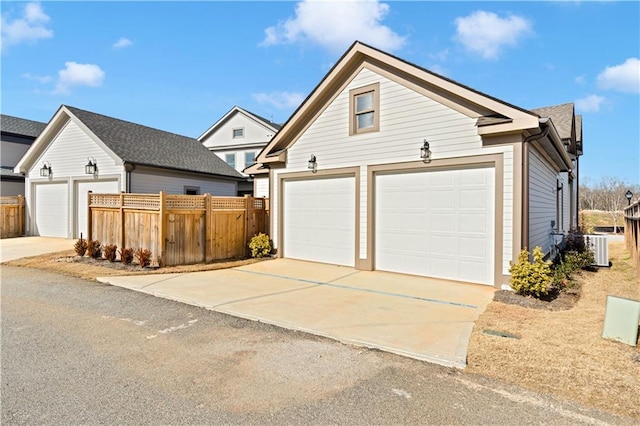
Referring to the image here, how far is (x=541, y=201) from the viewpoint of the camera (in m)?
9.08

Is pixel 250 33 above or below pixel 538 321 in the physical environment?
above

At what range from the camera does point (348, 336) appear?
4488 millimetres

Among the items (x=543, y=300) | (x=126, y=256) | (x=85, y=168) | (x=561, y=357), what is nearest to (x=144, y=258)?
(x=126, y=256)

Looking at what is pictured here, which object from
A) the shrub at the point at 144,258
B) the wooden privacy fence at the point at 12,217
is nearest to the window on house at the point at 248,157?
the wooden privacy fence at the point at 12,217

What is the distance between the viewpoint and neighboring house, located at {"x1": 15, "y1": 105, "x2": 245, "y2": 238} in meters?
14.7

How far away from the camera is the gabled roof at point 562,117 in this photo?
1252 cm

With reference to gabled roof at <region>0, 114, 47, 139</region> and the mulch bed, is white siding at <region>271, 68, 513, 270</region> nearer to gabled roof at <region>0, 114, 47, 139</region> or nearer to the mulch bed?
the mulch bed

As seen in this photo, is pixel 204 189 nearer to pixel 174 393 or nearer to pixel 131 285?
pixel 131 285

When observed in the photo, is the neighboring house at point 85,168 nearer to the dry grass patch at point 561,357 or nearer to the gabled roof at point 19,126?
the gabled roof at point 19,126

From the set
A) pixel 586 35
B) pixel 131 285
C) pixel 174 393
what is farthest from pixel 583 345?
pixel 586 35

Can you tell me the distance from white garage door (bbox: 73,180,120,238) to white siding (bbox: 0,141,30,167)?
37.8 feet

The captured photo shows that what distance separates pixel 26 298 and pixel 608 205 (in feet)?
172

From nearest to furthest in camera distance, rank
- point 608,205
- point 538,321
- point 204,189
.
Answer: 1. point 538,321
2. point 204,189
3. point 608,205

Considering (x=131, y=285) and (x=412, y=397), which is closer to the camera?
(x=412, y=397)
